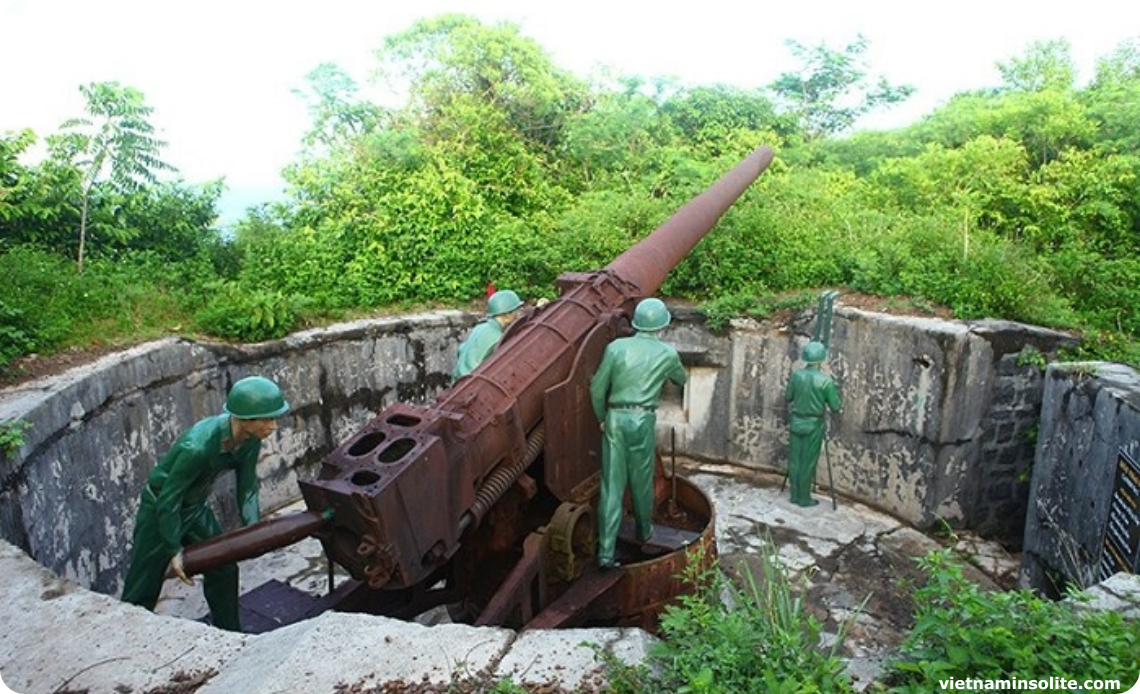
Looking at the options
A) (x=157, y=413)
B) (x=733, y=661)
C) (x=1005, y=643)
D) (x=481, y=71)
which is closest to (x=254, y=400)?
(x=733, y=661)

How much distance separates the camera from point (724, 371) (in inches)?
287

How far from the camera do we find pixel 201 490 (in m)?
3.41

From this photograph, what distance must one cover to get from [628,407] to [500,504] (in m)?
0.80

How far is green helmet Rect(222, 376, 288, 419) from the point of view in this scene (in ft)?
10.3

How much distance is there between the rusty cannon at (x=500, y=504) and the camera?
2916 mm

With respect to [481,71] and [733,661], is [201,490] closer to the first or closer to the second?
[733,661]

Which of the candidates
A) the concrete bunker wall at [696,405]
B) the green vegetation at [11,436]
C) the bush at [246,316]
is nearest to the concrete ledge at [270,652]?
the green vegetation at [11,436]

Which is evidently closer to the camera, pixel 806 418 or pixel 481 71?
pixel 806 418

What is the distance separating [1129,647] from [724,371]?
530 cm

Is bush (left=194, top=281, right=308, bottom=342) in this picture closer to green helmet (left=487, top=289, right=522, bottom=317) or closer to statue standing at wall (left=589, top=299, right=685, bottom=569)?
green helmet (left=487, top=289, right=522, bottom=317)

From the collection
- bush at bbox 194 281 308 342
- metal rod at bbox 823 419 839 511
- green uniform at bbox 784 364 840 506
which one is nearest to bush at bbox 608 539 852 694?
green uniform at bbox 784 364 840 506

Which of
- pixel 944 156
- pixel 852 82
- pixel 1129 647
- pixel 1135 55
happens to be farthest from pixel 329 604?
pixel 1135 55

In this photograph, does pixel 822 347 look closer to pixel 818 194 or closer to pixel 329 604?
pixel 818 194

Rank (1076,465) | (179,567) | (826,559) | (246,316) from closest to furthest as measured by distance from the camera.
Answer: (179,567), (1076,465), (826,559), (246,316)
